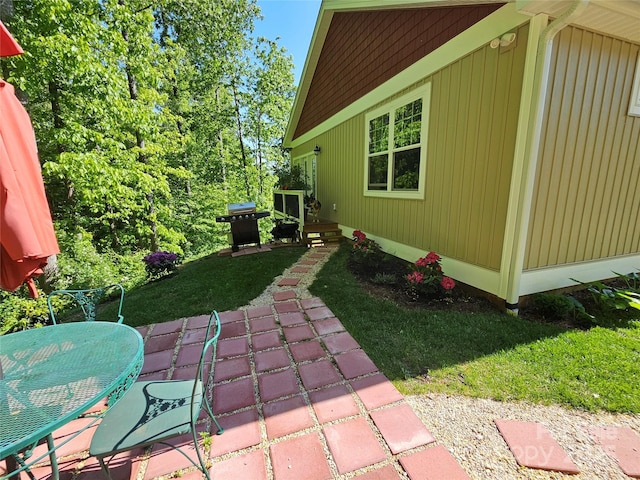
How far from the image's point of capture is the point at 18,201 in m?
1.33

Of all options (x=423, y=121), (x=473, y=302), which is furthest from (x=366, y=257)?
(x=423, y=121)

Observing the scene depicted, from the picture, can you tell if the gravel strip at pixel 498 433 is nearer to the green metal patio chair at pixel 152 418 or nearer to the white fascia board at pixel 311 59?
the green metal patio chair at pixel 152 418

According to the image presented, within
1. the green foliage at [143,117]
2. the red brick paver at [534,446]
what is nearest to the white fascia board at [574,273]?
the red brick paver at [534,446]

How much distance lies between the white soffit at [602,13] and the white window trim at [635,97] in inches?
20.7

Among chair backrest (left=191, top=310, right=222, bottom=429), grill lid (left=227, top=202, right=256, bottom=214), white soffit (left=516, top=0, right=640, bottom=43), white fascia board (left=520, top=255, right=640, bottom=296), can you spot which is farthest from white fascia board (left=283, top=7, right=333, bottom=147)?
chair backrest (left=191, top=310, right=222, bottom=429)

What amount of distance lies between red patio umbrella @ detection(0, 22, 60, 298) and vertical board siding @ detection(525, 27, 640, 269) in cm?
430

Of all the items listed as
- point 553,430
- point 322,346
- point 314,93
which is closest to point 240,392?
point 322,346

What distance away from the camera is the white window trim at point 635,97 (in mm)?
3383

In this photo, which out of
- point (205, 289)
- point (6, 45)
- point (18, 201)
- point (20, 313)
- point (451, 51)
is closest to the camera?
point (18, 201)

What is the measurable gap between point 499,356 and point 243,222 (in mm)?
5880

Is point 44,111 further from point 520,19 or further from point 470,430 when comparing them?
point 470,430

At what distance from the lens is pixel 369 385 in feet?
6.96

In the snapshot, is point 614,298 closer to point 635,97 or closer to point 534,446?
point 635,97

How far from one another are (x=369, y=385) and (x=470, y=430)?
0.69 meters
